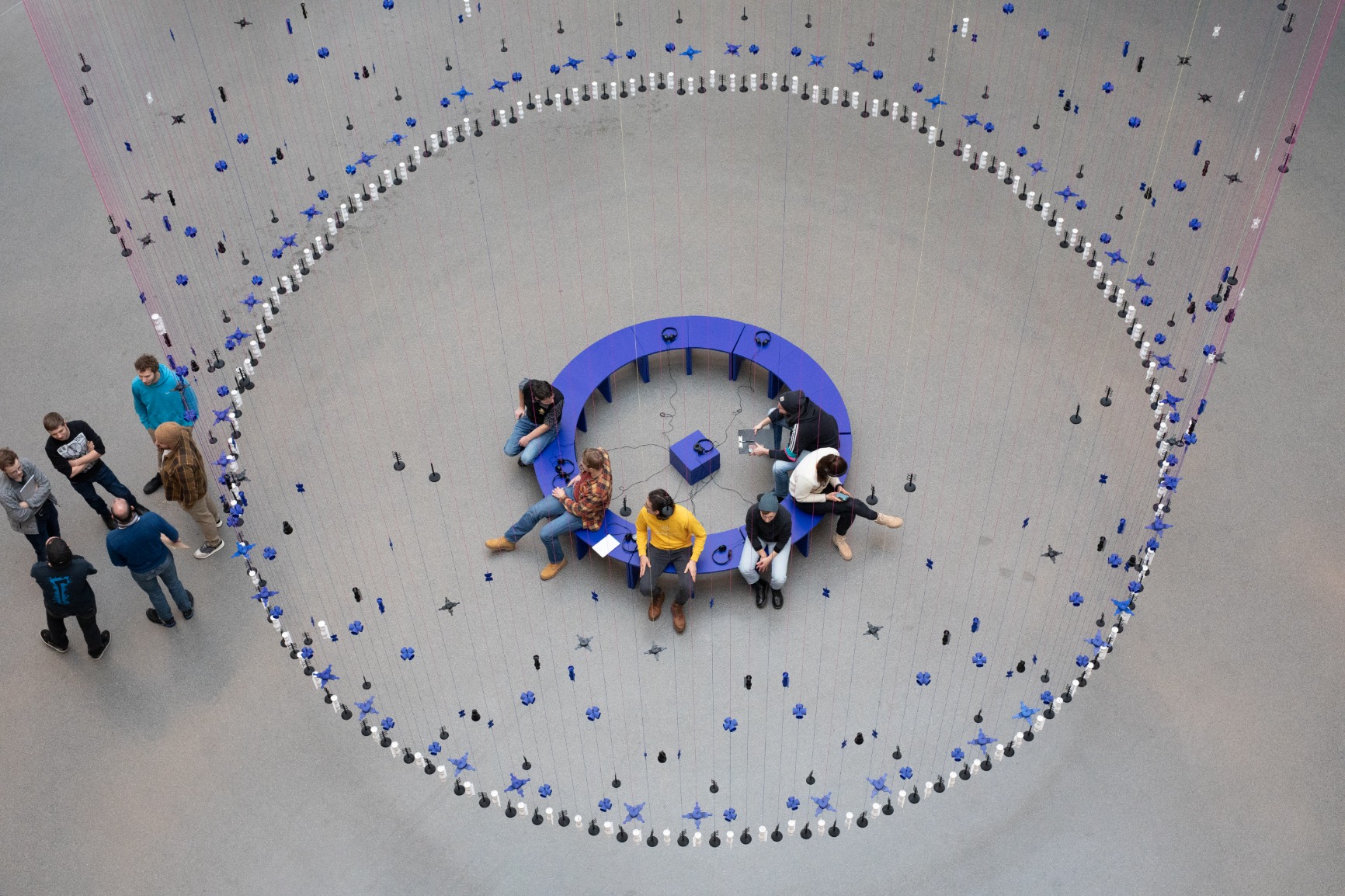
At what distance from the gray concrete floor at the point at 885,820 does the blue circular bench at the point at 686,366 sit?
1935 millimetres

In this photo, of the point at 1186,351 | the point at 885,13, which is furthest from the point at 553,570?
the point at 885,13

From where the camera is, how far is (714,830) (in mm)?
6941

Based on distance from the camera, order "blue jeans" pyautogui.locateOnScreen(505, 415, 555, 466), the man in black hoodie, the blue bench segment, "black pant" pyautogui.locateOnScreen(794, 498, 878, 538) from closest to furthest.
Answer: "black pant" pyautogui.locateOnScreen(794, 498, 878, 538)
the man in black hoodie
"blue jeans" pyautogui.locateOnScreen(505, 415, 555, 466)
the blue bench segment

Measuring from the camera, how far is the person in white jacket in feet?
24.7

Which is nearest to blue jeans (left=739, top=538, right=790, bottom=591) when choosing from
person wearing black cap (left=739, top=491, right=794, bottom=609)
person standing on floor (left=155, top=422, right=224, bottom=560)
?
person wearing black cap (left=739, top=491, right=794, bottom=609)

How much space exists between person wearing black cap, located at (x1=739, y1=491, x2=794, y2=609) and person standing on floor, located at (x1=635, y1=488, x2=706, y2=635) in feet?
0.98

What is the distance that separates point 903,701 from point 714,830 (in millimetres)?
1363

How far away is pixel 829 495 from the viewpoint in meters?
7.69

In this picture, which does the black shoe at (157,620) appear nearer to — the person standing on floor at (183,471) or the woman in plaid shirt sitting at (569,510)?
the person standing on floor at (183,471)

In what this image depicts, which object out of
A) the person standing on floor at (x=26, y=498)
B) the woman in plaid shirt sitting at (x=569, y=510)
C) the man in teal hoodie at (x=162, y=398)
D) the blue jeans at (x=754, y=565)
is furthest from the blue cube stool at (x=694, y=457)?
the person standing on floor at (x=26, y=498)

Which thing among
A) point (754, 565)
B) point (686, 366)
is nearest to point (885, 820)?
point (754, 565)

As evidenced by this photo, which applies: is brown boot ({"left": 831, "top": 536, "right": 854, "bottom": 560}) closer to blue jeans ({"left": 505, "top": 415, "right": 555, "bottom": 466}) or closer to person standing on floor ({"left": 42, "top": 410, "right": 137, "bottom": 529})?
blue jeans ({"left": 505, "top": 415, "right": 555, "bottom": 466})

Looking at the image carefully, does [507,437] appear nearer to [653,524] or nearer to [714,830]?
[653,524]

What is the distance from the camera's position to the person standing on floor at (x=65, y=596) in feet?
23.3
